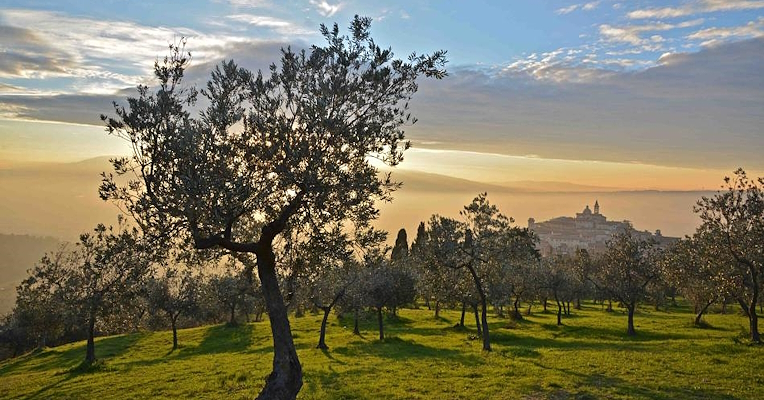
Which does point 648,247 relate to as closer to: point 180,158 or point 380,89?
point 380,89

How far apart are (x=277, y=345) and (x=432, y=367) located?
2023 cm

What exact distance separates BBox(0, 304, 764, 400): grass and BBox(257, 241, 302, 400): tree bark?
9.16 metres

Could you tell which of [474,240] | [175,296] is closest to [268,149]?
[474,240]

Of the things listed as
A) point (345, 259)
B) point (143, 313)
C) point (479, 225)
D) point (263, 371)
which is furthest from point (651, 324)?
point (143, 313)

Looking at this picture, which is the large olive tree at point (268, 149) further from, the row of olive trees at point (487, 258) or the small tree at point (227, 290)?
the small tree at point (227, 290)

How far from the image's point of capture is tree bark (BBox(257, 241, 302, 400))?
62.8ft

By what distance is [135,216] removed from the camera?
690 inches

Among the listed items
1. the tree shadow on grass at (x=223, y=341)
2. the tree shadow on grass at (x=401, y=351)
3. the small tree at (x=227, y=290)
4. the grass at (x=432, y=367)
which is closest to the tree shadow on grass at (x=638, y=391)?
the grass at (x=432, y=367)

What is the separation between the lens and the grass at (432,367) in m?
28.5

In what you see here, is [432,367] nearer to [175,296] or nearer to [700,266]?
[700,266]

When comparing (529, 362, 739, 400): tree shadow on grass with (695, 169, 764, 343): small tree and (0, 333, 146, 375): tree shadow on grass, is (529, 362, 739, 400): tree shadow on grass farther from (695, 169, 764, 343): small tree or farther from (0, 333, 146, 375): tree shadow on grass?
(0, 333, 146, 375): tree shadow on grass

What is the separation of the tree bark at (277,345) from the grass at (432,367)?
916 cm

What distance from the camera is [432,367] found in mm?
36812

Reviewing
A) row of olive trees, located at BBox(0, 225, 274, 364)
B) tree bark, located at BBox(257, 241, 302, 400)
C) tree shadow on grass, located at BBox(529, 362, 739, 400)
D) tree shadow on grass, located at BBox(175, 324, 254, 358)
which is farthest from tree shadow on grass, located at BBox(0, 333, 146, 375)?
tree shadow on grass, located at BBox(529, 362, 739, 400)
